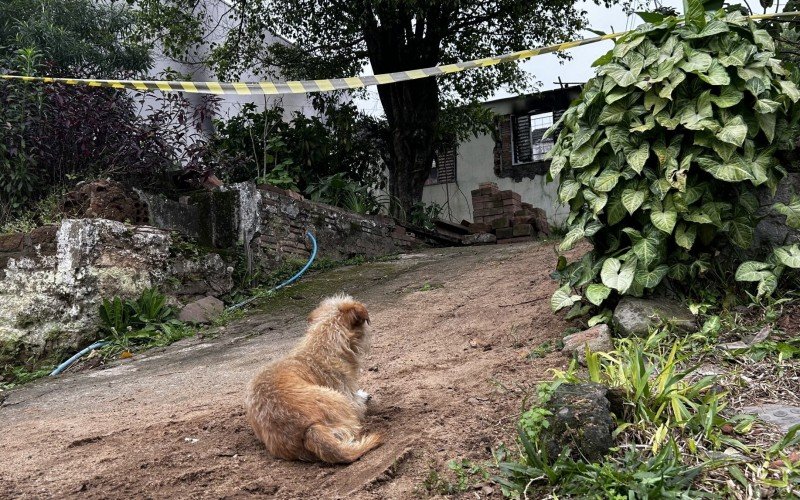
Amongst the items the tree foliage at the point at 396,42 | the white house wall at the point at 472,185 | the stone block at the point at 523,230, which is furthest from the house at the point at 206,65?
the white house wall at the point at 472,185

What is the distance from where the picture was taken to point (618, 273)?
4.58 meters

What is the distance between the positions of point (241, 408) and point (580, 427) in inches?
89.0

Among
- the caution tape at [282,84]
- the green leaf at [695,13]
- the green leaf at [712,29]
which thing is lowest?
the green leaf at [712,29]

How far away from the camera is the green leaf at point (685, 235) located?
14.6ft

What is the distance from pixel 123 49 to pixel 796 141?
1074 cm

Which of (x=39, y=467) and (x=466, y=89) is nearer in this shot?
(x=39, y=467)

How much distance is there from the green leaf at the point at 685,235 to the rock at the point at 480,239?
893cm

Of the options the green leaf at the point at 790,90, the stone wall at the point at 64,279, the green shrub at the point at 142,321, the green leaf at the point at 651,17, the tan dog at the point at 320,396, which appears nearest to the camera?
the tan dog at the point at 320,396

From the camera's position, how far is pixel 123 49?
12.1m

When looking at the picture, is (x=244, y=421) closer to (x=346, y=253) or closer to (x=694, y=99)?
(x=694, y=99)

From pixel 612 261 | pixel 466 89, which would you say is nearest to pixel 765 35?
pixel 612 261

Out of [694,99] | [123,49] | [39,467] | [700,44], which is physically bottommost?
[39,467]

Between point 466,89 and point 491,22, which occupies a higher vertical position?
point 491,22

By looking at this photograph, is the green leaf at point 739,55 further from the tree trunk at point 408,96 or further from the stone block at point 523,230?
the stone block at point 523,230
